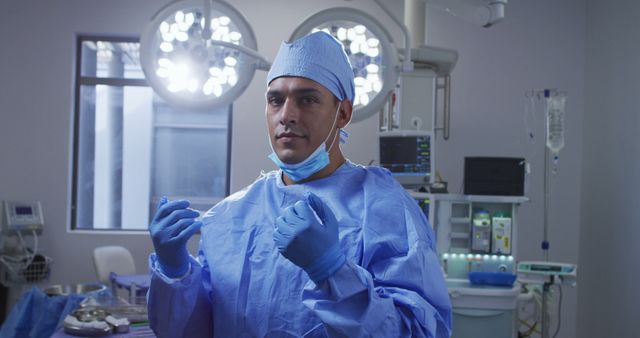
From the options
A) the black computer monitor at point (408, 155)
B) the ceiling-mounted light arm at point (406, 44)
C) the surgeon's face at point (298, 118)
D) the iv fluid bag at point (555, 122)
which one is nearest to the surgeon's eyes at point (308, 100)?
the surgeon's face at point (298, 118)

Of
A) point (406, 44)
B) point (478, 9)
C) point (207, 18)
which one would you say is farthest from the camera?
point (406, 44)

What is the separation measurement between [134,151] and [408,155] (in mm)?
2705

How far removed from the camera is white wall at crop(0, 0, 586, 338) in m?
4.59

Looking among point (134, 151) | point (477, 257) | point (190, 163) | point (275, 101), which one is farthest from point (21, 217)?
point (275, 101)

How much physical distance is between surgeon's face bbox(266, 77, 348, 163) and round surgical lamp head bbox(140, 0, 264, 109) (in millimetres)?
721

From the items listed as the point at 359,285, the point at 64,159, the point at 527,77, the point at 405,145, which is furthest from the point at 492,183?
the point at 64,159

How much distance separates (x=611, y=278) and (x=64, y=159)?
149 inches

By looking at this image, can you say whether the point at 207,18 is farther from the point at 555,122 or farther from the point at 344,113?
the point at 555,122

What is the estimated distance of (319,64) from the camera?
1.32 m

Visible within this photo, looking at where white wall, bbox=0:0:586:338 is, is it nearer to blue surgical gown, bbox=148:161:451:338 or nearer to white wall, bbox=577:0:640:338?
white wall, bbox=577:0:640:338

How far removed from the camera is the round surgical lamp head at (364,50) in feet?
7.00

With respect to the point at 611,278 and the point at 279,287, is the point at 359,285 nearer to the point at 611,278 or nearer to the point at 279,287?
the point at 279,287

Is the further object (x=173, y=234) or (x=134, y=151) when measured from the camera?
(x=134, y=151)

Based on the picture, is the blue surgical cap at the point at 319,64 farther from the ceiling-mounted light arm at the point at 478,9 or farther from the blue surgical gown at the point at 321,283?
the ceiling-mounted light arm at the point at 478,9
